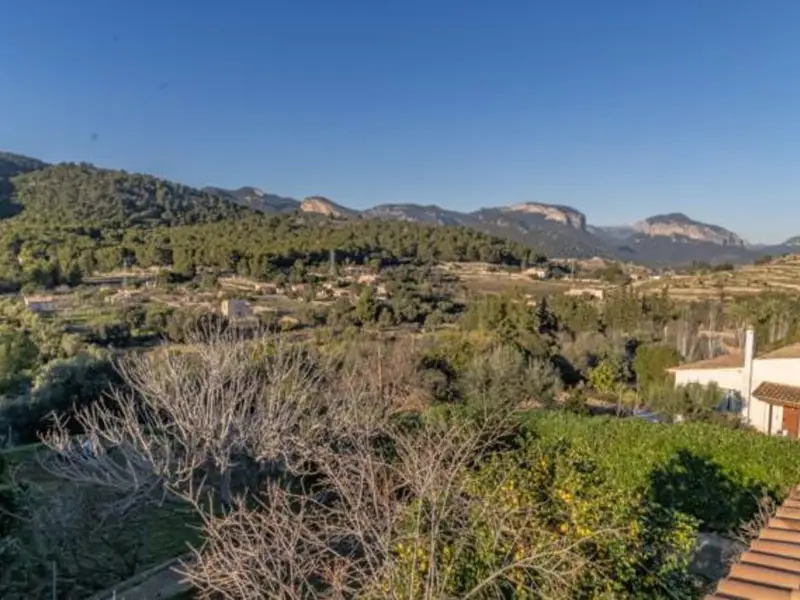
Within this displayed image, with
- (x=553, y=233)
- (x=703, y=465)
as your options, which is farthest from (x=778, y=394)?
(x=553, y=233)

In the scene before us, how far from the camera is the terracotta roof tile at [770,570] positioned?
8.34 feet

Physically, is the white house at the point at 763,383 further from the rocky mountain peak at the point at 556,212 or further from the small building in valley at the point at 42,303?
the rocky mountain peak at the point at 556,212

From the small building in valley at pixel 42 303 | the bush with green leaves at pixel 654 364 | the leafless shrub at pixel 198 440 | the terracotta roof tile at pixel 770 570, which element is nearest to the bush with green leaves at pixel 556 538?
the terracotta roof tile at pixel 770 570

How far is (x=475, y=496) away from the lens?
570 centimetres

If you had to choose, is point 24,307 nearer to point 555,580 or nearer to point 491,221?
point 555,580

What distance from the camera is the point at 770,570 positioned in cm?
271

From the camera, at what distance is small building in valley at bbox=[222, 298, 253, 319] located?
3125cm

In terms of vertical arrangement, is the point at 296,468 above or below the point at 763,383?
above

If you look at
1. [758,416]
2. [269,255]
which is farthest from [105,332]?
[758,416]

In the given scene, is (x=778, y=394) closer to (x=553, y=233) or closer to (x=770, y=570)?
(x=770, y=570)

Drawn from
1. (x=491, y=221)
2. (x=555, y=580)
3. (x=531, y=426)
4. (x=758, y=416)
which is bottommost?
(x=758, y=416)

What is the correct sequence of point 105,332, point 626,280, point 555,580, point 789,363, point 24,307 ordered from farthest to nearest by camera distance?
point 626,280
point 24,307
point 105,332
point 789,363
point 555,580

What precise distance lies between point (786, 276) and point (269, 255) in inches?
1586

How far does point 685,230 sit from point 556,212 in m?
32.5
